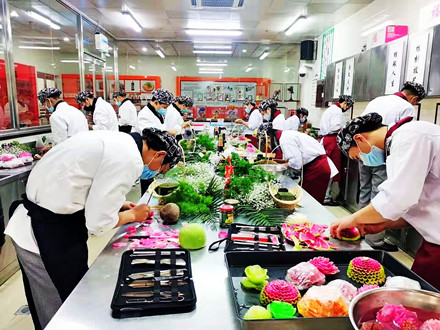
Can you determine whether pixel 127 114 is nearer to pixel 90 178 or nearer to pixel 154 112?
pixel 154 112

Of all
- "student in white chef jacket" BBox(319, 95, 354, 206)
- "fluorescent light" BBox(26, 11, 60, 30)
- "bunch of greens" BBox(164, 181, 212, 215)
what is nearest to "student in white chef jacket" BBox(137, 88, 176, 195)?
"fluorescent light" BBox(26, 11, 60, 30)

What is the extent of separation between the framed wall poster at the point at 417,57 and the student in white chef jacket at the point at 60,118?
14.9ft

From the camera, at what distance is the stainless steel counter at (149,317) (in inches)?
40.4

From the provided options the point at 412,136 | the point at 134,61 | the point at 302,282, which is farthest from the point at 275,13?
the point at 302,282

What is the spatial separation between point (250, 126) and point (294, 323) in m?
7.33

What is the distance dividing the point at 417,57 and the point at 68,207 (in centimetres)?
453

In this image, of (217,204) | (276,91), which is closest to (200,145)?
(217,204)

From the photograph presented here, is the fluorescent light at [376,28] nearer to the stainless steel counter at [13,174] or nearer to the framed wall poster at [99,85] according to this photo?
the stainless steel counter at [13,174]

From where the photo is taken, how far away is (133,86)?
402 inches

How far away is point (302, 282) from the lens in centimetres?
121

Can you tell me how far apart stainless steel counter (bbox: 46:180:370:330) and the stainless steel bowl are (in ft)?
1.23

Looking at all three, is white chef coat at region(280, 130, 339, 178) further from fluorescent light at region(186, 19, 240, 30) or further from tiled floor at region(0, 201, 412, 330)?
fluorescent light at region(186, 19, 240, 30)

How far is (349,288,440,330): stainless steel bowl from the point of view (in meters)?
0.89

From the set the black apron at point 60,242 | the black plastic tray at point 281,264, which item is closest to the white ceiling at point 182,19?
the black apron at point 60,242
